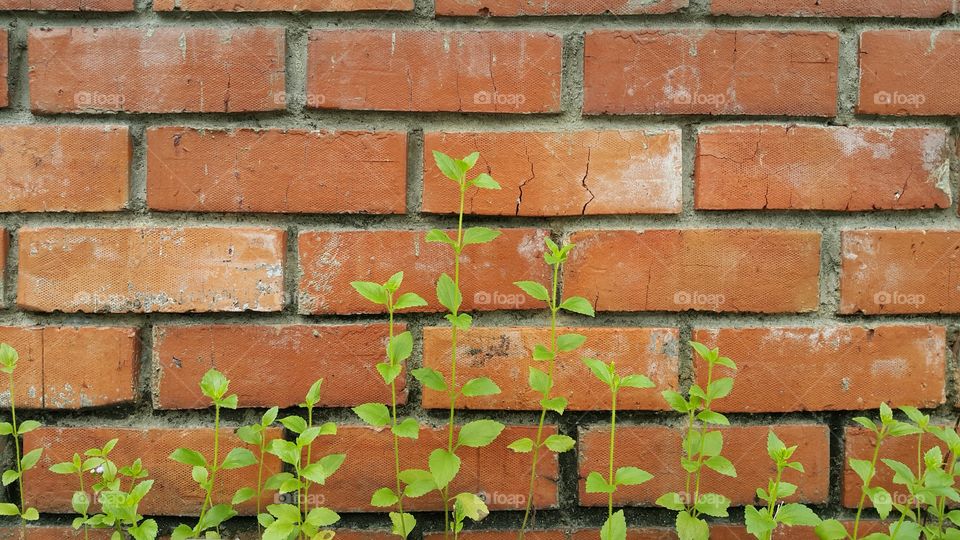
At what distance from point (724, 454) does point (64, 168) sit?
1052 mm

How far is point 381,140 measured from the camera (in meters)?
1.00

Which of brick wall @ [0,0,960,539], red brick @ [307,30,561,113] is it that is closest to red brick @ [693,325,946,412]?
brick wall @ [0,0,960,539]

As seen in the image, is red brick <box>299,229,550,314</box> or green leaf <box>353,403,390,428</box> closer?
green leaf <box>353,403,390,428</box>

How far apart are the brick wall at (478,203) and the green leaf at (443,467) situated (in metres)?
0.12

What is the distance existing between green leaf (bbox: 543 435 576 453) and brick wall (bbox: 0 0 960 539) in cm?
8

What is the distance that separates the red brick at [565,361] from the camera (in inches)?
39.4

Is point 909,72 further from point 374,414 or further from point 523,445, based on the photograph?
point 374,414

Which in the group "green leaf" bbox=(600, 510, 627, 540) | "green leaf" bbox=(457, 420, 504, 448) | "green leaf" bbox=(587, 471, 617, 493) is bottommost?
"green leaf" bbox=(600, 510, 627, 540)

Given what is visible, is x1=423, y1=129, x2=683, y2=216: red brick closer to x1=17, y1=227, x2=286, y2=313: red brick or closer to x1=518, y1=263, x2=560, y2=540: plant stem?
x1=518, y1=263, x2=560, y2=540: plant stem

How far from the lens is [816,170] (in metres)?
1.00

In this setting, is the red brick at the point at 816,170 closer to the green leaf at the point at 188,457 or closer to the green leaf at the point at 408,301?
the green leaf at the point at 408,301

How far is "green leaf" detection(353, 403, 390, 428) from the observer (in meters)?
0.88

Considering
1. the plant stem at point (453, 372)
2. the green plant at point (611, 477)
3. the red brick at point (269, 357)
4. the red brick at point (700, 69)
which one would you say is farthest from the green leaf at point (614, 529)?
the red brick at point (700, 69)

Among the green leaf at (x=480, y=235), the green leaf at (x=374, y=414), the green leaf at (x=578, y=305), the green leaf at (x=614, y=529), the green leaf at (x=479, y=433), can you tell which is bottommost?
the green leaf at (x=614, y=529)
